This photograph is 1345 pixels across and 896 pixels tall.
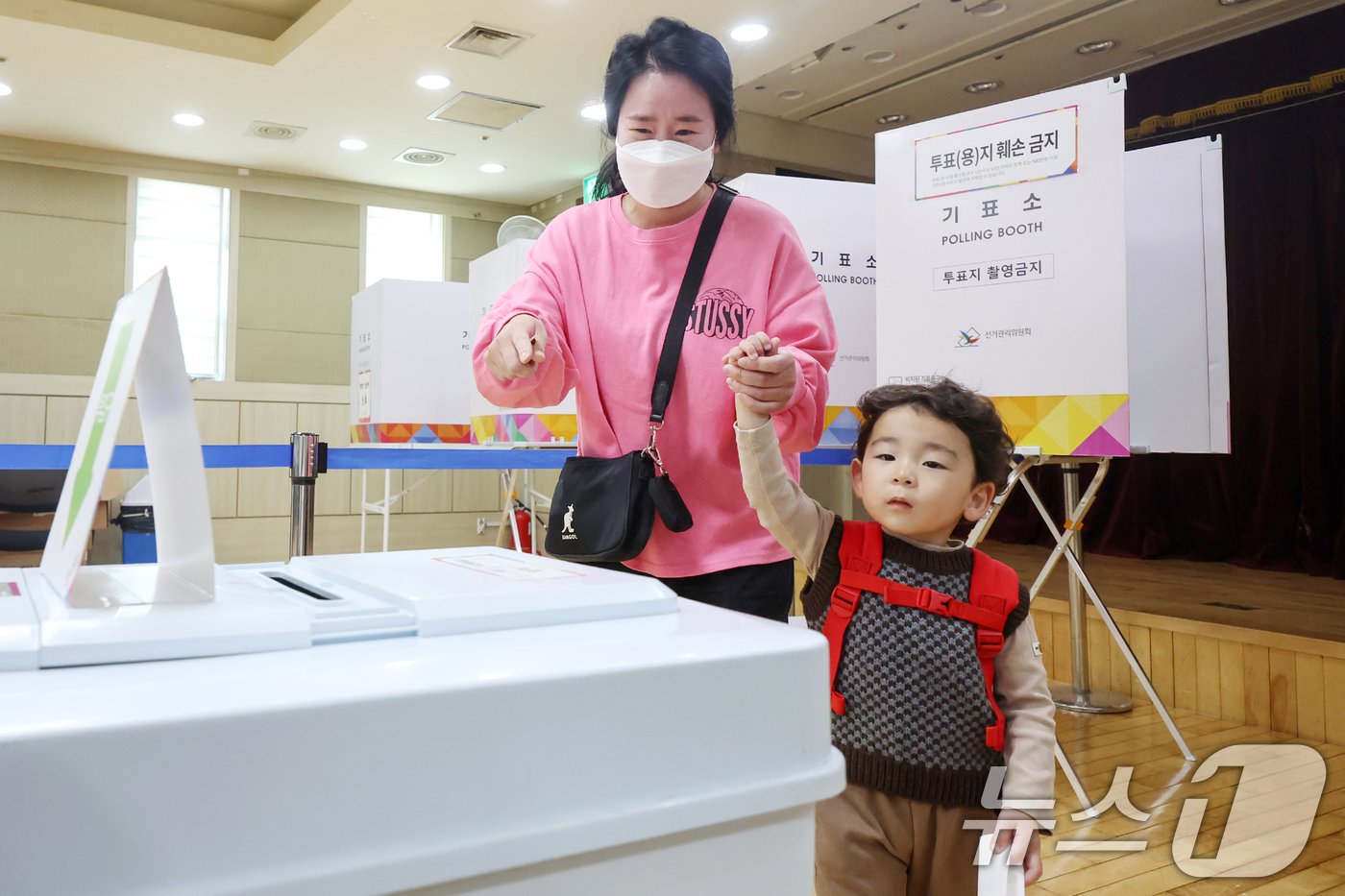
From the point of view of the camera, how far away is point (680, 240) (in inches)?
46.0

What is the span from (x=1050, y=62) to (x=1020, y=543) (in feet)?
9.91

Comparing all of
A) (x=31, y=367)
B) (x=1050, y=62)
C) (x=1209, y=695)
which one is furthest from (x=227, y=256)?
(x=1209, y=695)

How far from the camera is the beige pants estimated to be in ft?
3.25

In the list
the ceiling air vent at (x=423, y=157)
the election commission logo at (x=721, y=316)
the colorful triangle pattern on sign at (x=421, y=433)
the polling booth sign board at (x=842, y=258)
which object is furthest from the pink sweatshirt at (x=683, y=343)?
the ceiling air vent at (x=423, y=157)

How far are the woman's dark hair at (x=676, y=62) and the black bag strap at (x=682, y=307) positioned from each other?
0.38 ft

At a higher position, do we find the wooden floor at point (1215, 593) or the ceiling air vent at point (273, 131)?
the ceiling air vent at point (273, 131)

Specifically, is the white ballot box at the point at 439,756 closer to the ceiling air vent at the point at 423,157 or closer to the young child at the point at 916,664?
the young child at the point at 916,664

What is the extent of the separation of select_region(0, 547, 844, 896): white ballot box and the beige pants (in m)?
0.67

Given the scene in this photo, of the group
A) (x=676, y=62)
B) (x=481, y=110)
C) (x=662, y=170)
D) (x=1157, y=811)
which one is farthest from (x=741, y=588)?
(x=481, y=110)

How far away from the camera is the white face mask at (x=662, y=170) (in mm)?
1137

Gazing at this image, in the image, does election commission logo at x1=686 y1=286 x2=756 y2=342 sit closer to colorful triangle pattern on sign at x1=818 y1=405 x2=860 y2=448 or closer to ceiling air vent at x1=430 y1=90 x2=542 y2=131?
colorful triangle pattern on sign at x1=818 y1=405 x2=860 y2=448

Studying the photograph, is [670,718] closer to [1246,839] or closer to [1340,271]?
[1246,839]

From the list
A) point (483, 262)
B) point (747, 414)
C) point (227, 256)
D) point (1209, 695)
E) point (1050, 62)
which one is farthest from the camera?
point (227, 256)

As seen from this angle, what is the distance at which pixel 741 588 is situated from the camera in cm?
110
